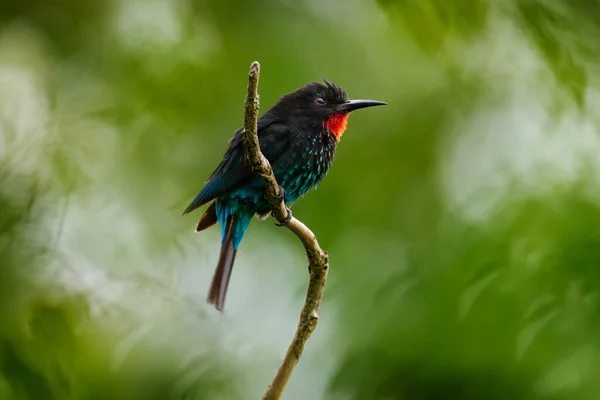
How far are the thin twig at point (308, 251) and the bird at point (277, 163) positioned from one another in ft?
2.20

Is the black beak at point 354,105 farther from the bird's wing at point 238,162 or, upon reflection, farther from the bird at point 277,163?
the bird's wing at point 238,162

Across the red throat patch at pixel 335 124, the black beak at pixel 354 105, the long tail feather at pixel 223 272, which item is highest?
the black beak at pixel 354 105

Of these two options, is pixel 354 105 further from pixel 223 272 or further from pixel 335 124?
pixel 223 272

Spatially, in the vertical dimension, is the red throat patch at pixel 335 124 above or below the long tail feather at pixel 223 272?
above

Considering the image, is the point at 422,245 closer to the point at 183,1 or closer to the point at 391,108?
the point at 391,108

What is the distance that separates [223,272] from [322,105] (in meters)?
1.00

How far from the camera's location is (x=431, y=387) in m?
4.84

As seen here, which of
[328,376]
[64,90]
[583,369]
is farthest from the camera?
[64,90]

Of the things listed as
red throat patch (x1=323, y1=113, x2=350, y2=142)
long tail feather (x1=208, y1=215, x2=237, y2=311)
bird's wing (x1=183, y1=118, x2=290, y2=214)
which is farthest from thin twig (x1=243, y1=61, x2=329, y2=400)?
red throat patch (x1=323, y1=113, x2=350, y2=142)

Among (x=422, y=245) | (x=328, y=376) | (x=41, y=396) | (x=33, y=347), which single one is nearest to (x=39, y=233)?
A: (x=33, y=347)

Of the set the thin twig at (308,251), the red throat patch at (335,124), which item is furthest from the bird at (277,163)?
the thin twig at (308,251)

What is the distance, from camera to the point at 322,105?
16.7 feet

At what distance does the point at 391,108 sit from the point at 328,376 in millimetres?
1839

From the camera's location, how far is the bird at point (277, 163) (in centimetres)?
478
